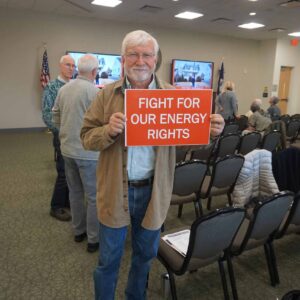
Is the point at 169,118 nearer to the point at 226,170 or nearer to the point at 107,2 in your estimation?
the point at 226,170

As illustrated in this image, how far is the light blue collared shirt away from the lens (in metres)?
1.50

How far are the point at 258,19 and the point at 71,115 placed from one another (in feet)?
24.8

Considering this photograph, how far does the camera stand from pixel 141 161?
1.52 meters

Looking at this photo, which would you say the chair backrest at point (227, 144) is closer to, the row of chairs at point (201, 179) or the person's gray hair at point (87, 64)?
the row of chairs at point (201, 179)

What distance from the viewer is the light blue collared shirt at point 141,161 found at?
150 cm

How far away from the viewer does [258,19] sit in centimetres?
829

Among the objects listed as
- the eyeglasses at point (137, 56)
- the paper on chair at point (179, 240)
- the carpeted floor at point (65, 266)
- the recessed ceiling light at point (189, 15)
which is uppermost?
the recessed ceiling light at point (189, 15)

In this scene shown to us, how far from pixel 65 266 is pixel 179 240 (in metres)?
0.97

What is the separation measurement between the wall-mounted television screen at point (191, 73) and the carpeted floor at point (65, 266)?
23.7 feet

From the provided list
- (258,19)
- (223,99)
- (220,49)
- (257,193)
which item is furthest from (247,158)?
(220,49)

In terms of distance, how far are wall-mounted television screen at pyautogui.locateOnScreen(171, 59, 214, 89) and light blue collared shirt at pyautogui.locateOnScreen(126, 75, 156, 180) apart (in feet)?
29.1

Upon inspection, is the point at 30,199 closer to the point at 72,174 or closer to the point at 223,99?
the point at 72,174

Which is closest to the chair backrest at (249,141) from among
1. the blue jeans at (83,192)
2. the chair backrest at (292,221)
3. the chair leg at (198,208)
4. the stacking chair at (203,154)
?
Answer: the stacking chair at (203,154)

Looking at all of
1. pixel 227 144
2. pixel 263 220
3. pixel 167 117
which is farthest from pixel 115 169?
pixel 227 144
